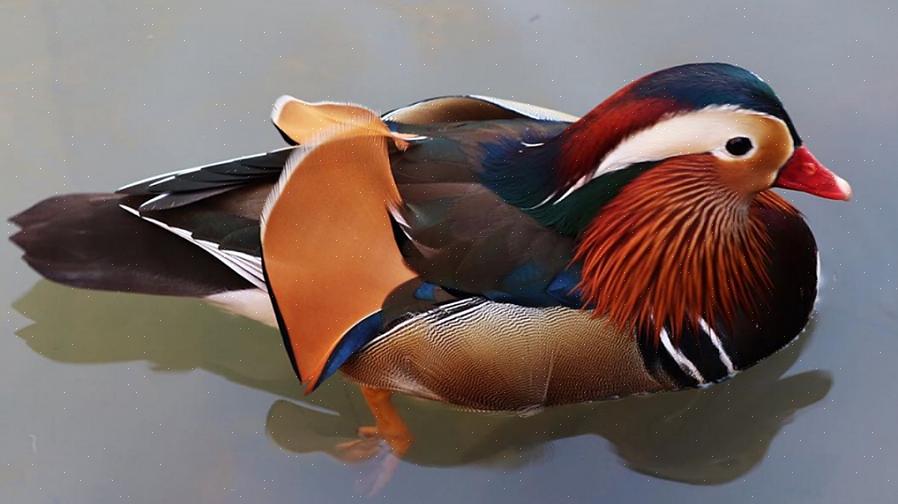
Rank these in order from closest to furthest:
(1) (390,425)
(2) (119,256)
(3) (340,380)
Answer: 1. (2) (119,256)
2. (1) (390,425)
3. (3) (340,380)

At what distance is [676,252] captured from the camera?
7.20ft

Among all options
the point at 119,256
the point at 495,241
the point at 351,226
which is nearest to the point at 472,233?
the point at 495,241

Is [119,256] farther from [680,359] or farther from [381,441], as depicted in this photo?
[680,359]

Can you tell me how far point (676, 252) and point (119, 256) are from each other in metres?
1.14

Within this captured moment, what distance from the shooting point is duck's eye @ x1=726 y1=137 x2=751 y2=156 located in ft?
6.44

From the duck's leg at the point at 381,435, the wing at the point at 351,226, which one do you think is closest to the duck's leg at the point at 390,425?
the duck's leg at the point at 381,435

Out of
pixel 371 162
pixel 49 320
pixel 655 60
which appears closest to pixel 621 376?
pixel 371 162

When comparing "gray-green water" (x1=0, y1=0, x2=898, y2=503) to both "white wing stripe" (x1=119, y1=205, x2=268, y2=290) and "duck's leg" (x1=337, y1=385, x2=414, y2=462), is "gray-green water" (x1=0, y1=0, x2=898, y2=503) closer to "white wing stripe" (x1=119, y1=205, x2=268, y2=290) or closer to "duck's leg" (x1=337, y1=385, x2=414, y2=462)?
"duck's leg" (x1=337, y1=385, x2=414, y2=462)

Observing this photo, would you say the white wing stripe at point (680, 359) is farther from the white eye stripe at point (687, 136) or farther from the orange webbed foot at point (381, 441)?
the orange webbed foot at point (381, 441)

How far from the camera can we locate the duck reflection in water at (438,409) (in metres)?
2.33

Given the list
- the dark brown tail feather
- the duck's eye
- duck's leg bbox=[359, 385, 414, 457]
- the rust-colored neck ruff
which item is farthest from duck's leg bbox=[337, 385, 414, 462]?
the duck's eye

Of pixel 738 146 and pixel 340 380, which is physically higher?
pixel 738 146

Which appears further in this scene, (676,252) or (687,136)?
(676,252)

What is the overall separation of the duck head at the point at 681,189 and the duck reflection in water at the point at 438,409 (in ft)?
0.83
